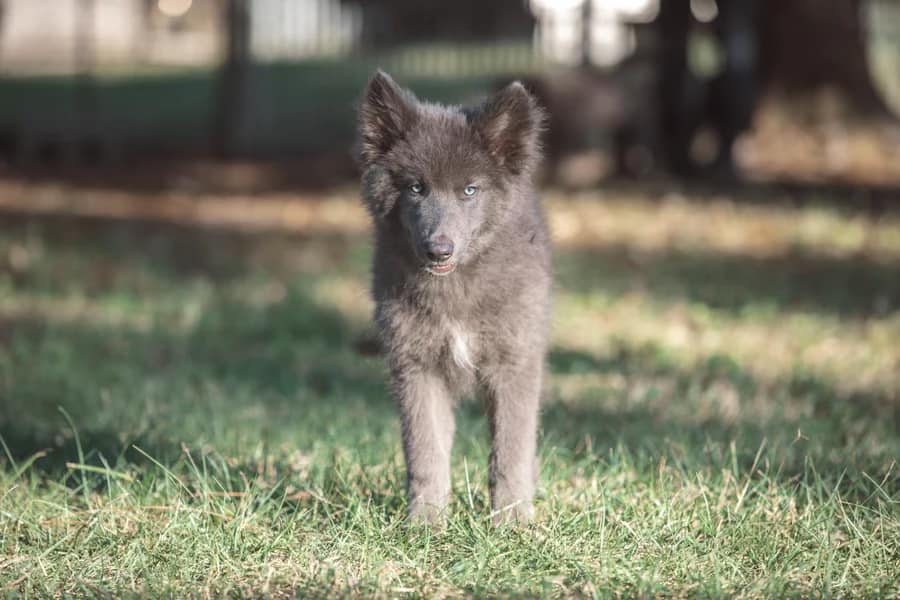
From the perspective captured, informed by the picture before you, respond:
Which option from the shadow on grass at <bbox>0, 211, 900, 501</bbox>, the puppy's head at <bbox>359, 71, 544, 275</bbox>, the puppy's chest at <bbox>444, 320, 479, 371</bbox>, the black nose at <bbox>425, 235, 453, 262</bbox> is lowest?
the shadow on grass at <bbox>0, 211, 900, 501</bbox>

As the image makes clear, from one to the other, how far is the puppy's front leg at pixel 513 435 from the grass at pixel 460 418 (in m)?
0.11

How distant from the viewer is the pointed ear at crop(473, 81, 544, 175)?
3.93 metres

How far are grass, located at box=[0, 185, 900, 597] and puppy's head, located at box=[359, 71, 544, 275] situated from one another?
39.5 inches

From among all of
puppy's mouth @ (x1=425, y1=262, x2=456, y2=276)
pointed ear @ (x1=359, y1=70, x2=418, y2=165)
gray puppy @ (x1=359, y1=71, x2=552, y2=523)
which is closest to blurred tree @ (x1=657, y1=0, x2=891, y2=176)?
gray puppy @ (x1=359, y1=71, x2=552, y2=523)

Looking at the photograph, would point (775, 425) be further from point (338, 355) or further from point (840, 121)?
point (840, 121)

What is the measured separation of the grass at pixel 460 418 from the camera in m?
3.62

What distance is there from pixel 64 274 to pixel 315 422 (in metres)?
4.40

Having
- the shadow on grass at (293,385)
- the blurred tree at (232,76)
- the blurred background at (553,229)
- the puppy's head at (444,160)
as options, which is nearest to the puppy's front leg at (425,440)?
the shadow on grass at (293,385)

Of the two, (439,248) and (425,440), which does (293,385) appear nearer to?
(425,440)

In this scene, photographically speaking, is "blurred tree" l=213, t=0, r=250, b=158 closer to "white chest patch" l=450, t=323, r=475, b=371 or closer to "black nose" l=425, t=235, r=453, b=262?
"white chest patch" l=450, t=323, r=475, b=371

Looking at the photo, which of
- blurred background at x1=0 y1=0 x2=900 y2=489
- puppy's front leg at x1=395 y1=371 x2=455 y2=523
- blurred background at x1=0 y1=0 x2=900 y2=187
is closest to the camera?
puppy's front leg at x1=395 y1=371 x2=455 y2=523

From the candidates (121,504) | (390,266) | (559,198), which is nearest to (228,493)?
(121,504)

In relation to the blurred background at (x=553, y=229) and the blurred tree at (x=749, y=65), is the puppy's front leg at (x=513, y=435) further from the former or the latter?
the blurred tree at (x=749, y=65)

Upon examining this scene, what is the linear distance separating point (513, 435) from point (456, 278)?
631 mm
